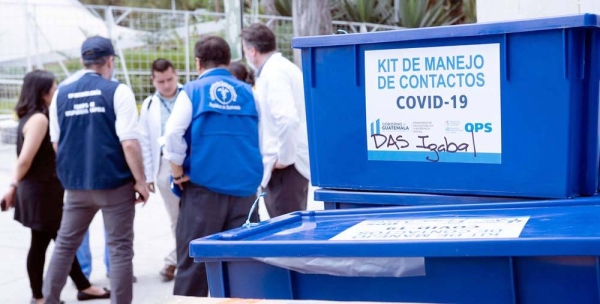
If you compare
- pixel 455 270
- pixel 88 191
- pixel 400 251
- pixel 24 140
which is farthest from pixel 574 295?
pixel 24 140

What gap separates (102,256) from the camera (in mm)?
7379

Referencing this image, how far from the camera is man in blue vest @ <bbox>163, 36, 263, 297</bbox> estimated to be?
4.86m

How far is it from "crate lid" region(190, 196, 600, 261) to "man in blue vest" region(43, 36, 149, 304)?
7.52 ft

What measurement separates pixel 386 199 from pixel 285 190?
2.45m

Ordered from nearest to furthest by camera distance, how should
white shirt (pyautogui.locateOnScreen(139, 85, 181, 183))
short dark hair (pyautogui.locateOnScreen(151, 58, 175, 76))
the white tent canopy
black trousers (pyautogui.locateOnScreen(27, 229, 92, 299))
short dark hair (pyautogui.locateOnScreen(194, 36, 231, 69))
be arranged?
short dark hair (pyautogui.locateOnScreen(194, 36, 231, 69)), black trousers (pyautogui.locateOnScreen(27, 229, 92, 299)), white shirt (pyautogui.locateOnScreen(139, 85, 181, 183)), short dark hair (pyautogui.locateOnScreen(151, 58, 175, 76)), the white tent canopy

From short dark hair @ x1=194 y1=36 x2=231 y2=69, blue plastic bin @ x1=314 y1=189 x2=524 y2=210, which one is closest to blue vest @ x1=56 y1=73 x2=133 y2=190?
short dark hair @ x1=194 y1=36 x2=231 y2=69

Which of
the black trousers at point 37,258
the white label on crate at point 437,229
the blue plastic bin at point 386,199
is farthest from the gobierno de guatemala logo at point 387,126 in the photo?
the black trousers at point 37,258

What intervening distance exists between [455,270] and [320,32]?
Result: 30.0ft

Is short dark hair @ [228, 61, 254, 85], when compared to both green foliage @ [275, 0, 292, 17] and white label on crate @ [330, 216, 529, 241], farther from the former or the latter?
green foliage @ [275, 0, 292, 17]

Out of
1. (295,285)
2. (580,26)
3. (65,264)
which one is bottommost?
(65,264)

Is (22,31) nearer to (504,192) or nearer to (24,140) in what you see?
(24,140)

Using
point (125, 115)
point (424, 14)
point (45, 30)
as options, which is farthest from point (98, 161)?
point (424, 14)

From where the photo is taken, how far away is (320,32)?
11281 mm

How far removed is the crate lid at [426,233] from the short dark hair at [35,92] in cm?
323
